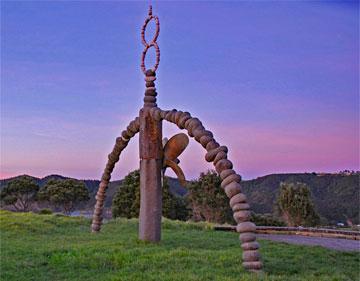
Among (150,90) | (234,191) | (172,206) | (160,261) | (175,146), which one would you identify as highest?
(150,90)

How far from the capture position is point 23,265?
8.89 m

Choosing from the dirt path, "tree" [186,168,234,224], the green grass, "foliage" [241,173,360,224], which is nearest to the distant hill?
"foliage" [241,173,360,224]

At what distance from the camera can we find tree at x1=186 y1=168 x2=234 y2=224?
2886 cm

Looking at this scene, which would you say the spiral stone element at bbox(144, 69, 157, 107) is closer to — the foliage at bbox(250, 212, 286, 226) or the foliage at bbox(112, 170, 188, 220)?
the foliage at bbox(250, 212, 286, 226)

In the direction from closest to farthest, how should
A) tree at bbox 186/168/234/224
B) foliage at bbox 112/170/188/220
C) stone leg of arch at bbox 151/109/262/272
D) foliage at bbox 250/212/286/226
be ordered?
stone leg of arch at bbox 151/109/262/272 → foliage at bbox 250/212/286/226 → tree at bbox 186/168/234/224 → foliage at bbox 112/170/188/220

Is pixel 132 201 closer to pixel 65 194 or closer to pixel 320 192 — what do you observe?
pixel 65 194

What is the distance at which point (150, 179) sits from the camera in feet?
36.1

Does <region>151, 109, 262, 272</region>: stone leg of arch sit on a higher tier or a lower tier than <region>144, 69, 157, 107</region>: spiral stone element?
lower

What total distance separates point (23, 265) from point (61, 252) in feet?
3.48

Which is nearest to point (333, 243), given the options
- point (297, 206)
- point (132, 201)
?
point (297, 206)

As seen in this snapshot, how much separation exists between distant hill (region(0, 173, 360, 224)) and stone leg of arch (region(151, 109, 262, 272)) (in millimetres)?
23468

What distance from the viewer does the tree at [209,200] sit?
28859 mm

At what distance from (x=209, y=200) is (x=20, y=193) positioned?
59.2ft

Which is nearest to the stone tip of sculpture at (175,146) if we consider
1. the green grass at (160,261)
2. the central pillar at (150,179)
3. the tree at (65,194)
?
the central pillar at (150,179)
